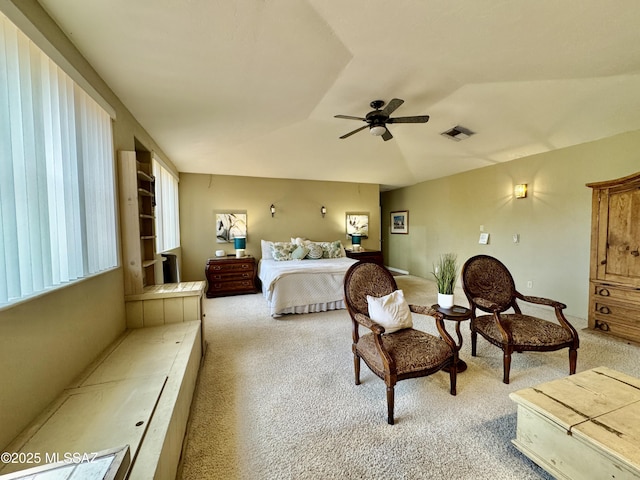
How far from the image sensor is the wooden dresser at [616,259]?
2838mm

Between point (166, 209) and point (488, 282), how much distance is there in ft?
15.4

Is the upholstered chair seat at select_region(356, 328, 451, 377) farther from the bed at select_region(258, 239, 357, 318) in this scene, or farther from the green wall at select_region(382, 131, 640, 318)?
the green wall at select_region(382, 131, 640, 318)

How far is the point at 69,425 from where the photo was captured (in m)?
1.20

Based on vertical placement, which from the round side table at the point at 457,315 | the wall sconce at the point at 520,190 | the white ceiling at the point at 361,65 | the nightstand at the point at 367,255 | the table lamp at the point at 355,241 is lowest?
the round side table at the point at 457,315

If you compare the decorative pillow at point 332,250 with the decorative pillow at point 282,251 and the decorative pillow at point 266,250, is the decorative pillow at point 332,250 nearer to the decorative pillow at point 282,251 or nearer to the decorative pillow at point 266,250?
the decorative pillow at point 282,251

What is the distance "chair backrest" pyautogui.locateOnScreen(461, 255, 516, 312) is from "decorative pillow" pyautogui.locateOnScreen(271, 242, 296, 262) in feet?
11.3

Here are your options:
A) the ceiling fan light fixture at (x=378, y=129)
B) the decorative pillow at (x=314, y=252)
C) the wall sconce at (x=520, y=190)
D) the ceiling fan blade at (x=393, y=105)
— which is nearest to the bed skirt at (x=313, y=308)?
the decorative pillow at (x=314, y=252)

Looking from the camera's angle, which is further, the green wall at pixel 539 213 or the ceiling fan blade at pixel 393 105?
the green wall at pixel 539 213

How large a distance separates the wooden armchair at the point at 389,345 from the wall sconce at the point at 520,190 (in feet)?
11.4

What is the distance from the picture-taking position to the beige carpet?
4.75 feet

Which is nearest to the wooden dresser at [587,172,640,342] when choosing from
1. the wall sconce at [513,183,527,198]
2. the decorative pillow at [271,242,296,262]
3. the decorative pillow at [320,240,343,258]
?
the wall sconce at [513,183,527,198]

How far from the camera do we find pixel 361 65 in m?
2.38

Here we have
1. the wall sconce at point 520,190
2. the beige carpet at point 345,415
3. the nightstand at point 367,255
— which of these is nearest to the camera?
the beige carpet at point 345,415

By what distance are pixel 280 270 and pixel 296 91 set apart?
2468 millimetres
